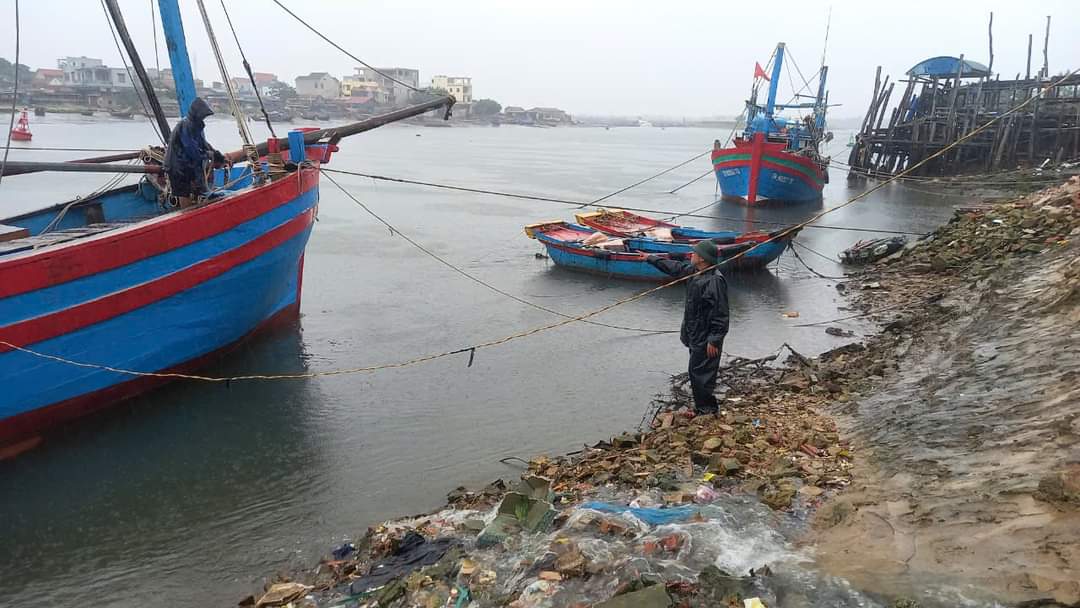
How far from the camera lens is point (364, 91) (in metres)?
114

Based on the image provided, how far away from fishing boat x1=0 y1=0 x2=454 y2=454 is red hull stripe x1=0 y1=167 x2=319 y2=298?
12 millimetres

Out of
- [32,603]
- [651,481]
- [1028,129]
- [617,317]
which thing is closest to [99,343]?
[32,603]

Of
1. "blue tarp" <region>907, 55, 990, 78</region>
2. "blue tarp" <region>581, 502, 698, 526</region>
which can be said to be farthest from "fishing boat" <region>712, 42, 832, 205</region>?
"blue tarp" <region>581, 502, 698, 526</region>

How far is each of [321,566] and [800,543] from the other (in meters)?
3.70

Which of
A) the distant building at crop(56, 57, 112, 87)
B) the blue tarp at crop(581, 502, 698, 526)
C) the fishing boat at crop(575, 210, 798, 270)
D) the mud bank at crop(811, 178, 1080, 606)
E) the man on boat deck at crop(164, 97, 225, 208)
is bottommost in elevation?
the blue tarp at crop(581, 502, 698, 526)

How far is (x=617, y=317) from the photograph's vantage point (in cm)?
1374

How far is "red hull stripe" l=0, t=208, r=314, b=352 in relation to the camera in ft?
23.9

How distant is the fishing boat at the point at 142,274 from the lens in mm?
7391

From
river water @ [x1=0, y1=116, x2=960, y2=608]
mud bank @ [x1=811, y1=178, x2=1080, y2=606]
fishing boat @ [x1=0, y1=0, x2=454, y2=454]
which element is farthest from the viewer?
fishing boat @ [x1=0, y1=0, x2=454, y2=454]

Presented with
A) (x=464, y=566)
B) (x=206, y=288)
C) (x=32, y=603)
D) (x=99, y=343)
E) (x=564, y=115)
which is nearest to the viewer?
(x=464, y=566)

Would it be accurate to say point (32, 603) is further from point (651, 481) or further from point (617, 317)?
point (617, 317)

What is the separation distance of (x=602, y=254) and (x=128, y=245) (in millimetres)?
10700

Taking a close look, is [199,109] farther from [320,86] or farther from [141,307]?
[320,86]

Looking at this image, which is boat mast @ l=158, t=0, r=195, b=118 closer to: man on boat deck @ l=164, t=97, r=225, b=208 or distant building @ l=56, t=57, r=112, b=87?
man on boat deck @ l=164, t=97, r=225, b=208
